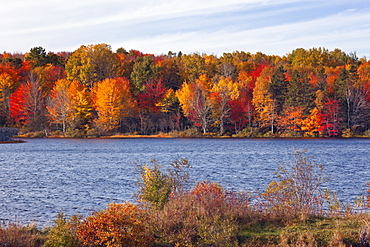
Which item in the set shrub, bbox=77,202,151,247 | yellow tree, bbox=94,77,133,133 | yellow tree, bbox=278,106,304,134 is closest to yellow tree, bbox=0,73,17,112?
yellow tree, bbox=94,77,133,133

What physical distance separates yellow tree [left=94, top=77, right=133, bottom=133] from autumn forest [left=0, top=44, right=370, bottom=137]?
20 cm

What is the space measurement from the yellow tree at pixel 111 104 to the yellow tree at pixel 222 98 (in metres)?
17.1

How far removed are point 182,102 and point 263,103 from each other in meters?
16.1

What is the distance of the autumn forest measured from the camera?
85.2m

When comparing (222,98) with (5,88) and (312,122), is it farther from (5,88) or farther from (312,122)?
(5,88)

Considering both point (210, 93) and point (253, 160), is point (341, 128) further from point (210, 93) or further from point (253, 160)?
point (253, 160)

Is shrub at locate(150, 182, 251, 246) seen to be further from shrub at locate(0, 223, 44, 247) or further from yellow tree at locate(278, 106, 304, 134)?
yellow tree at locate(278, 106, 304, 134)

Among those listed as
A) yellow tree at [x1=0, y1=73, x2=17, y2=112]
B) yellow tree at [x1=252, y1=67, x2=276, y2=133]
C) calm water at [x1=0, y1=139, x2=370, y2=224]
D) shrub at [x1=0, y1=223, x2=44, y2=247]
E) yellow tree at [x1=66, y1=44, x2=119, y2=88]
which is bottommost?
calm water at [x1=0, y1=139, x2=370, y2=224]

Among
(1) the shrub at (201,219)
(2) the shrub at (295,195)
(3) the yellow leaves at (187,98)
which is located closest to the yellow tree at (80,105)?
(3) the yellow leaves at (187,98)

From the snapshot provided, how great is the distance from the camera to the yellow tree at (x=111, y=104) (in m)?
89.3

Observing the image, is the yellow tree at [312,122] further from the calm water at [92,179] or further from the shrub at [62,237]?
the shrub at [62,237]

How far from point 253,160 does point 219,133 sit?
44130 mm

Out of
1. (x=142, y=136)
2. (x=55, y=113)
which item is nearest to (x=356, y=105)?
(x=142, y=136)

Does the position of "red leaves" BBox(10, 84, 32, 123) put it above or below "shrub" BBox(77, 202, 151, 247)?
above
